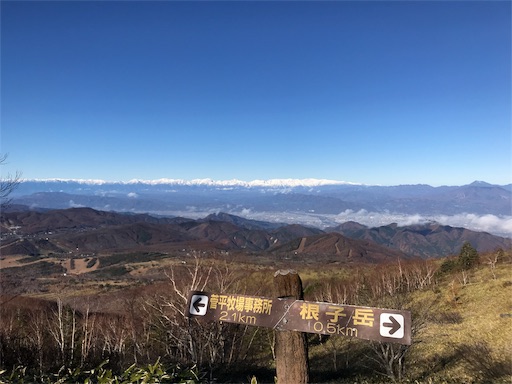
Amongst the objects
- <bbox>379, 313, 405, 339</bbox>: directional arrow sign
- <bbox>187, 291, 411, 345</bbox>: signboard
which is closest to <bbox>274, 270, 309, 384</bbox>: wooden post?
<bbox>187, 291, 411, 345</bbox>: signboard

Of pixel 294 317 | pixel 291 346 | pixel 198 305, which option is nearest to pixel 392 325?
pixel 294 317

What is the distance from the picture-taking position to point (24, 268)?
122812 millimetres

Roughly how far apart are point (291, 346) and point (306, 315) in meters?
0.59

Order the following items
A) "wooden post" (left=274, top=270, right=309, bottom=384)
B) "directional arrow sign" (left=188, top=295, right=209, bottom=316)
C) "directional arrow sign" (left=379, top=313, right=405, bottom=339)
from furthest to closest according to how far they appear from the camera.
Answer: "directional arrow sign" (left=188, top=295, right=209, bottom=316) → "wooden post" (left=274, top=270, right=309, bottom=384) → "directional arrow sign" (left=379, top=313, right=405, bottom=339)

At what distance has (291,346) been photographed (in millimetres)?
4582

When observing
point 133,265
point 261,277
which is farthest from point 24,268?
point 261,277

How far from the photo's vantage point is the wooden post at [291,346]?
457 cm

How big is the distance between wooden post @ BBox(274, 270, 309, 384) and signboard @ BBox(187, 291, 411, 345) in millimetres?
145

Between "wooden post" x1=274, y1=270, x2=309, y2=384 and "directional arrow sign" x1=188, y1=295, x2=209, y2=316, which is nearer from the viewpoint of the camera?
"wooden post" x1=274, y1=270, x2=309, y2=384

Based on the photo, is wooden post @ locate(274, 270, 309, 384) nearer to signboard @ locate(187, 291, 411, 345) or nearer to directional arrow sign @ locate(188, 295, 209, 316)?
signboard @ locate(187, 291, 411, 345)

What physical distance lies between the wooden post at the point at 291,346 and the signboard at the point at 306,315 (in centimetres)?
15

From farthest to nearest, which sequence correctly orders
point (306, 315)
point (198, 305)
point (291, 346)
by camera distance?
point (198, 305) < point (291, 346) < point (306, 315)

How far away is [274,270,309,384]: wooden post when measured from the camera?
4566mm

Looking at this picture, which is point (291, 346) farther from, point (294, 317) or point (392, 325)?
point (392, 325)
